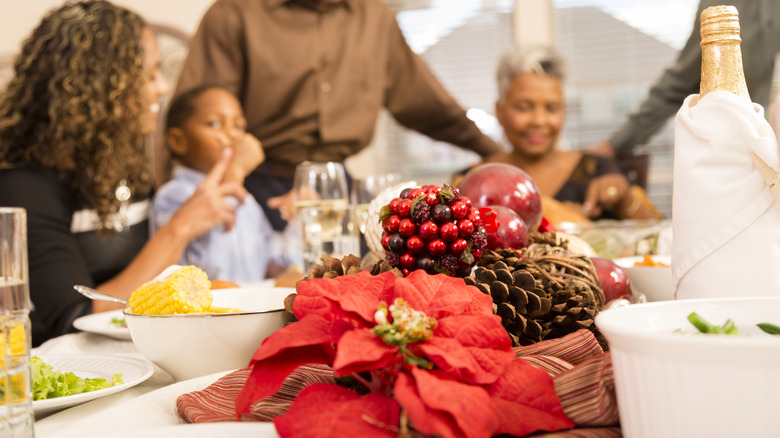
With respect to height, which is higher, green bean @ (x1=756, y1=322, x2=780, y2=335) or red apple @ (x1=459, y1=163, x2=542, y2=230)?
red apple @ (x1=459, y1=163, x2=542, y2=230)

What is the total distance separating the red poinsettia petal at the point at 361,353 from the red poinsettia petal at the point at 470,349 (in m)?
0.02

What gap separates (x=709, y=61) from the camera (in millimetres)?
448

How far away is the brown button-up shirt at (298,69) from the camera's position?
7.79 ft

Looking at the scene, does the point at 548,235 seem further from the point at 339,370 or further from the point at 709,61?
the point at 339,370

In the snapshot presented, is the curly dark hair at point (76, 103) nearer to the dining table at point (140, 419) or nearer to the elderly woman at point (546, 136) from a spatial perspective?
the dining table at point (140, 419)

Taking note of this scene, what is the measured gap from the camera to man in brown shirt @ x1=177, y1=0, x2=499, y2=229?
93.4 inches

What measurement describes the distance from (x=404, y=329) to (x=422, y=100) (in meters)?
2.47

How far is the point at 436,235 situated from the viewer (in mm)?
465

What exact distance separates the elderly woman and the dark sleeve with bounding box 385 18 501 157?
37cm

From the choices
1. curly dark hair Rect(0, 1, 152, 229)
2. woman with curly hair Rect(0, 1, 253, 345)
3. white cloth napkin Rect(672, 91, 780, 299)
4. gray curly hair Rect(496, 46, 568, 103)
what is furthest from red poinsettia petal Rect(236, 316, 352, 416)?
gray curly hair Rect(496, 46, 568, 103)

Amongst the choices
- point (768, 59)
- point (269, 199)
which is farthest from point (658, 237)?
point (269, 199)

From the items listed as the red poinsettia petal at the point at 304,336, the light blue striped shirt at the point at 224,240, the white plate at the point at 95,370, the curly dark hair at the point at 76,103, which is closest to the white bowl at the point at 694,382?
the red poinsettia petal at the point at 304,336

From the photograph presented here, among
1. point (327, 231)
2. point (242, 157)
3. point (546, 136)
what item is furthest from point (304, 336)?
point (546, 136)

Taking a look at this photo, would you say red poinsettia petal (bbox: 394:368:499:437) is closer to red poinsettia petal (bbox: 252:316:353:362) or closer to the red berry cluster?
red poinsettia petal (bbox: 252:316:353:362)
